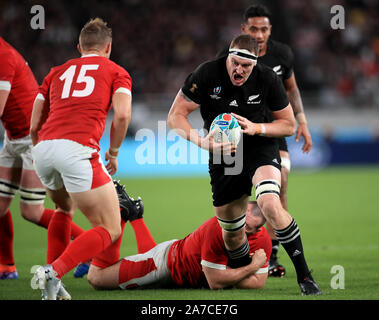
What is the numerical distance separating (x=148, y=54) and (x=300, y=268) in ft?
61.6

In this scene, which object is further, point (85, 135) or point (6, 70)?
point (6, 70)

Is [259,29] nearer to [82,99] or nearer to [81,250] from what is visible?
[82,99]

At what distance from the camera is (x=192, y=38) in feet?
80.4

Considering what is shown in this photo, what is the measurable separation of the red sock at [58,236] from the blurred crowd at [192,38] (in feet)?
53.6

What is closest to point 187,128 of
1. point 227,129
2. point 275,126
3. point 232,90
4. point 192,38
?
point 227,129

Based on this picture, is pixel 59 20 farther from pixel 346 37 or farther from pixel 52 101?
pixel 52 101

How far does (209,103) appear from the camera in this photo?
5.69 meters

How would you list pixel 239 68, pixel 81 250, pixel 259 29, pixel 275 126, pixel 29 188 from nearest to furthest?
pixel 81 250, pixel 239 68, pixel 275 126, pixel 29 188, pixel 259 29

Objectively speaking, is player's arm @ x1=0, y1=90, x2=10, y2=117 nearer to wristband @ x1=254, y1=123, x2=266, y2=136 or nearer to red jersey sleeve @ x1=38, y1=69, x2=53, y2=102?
red jersey sleeve @ x1=38, y1=69, x2=53, y2=102

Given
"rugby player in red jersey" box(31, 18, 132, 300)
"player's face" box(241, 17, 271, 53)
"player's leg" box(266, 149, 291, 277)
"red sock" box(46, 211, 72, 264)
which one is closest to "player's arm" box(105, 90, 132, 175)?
"rugby player in red jersey" box(31, 18, 132, 300)

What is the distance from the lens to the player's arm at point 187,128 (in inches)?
205

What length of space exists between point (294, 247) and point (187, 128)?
4.31 ft

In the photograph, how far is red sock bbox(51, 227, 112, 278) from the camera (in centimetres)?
476

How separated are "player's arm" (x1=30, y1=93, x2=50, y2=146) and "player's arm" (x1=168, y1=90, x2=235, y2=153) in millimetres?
1046
